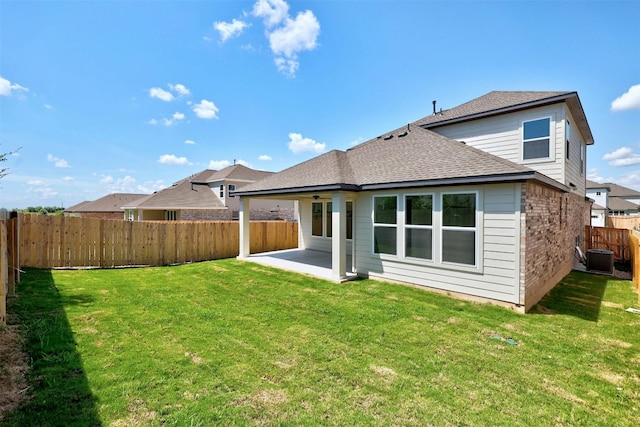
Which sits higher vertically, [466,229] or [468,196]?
[468,196]

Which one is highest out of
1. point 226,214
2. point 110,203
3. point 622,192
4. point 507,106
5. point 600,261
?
point 622,192

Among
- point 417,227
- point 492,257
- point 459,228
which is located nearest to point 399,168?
point 417,227

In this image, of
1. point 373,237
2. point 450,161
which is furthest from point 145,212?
point 450,161

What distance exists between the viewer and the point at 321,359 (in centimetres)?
392

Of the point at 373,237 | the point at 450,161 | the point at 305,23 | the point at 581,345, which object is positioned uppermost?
the point at 305,23

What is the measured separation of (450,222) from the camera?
22.6 feet

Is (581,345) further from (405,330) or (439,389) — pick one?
(439,389)

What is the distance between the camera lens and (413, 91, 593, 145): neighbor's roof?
8546mm

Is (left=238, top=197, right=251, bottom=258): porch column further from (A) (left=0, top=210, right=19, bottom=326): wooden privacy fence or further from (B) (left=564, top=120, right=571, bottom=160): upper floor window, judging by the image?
(B) (left=564, top=120, right=571, bottom=160): upper floor window

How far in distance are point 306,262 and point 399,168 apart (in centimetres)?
517

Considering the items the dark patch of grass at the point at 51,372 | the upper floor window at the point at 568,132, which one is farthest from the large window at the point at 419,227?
the dark patch of grass at the point at 51,372

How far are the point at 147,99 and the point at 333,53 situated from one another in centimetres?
998

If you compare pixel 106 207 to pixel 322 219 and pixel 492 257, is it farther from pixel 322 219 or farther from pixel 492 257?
pixel 492 257

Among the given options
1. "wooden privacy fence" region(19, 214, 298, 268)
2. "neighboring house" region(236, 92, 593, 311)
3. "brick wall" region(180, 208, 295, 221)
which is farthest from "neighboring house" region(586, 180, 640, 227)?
"wooden privacy fence" region(19, 214, 298, 268)
